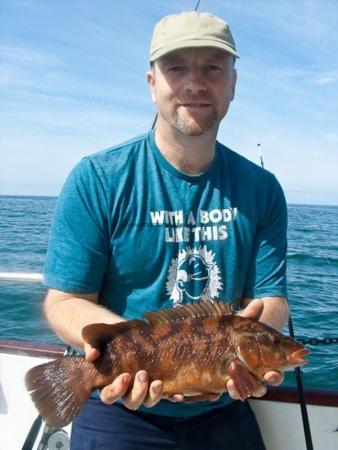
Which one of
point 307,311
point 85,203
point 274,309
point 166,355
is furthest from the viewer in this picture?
point 307,311

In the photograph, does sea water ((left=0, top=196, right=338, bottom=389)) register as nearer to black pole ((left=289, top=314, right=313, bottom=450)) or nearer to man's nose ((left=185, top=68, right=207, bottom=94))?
black pole ((left=289, top=314, right=313, bottom=450))

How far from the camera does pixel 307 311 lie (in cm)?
1212

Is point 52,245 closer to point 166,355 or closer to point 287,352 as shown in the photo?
point 166,355

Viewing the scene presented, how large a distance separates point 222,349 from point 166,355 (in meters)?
0.31

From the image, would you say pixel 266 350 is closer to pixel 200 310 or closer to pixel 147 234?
pixel 200 310

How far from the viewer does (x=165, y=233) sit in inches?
127

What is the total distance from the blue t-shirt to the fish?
43 cm

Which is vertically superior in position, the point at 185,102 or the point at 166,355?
the point at 185,102

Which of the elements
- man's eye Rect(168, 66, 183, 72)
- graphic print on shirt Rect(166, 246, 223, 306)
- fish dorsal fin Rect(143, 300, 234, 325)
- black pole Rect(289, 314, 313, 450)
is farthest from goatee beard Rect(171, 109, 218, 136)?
black pole Rect(289, 314, 313, 450)

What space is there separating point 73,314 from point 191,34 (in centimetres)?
189

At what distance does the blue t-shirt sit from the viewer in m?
3.14

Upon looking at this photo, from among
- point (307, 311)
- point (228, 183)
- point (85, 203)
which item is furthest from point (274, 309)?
point (307, 311)

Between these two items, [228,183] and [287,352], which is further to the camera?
[228,183]

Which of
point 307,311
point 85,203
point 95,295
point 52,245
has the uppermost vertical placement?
point 85,203
